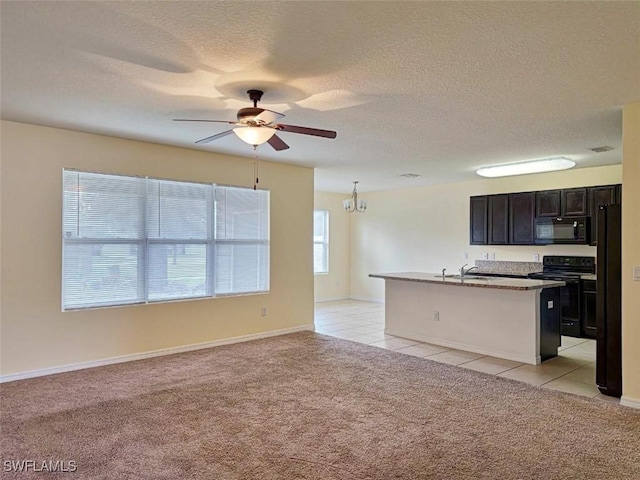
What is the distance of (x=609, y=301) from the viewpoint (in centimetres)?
371

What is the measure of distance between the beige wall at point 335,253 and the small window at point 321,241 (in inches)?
3.8

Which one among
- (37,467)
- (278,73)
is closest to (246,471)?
(37,467)

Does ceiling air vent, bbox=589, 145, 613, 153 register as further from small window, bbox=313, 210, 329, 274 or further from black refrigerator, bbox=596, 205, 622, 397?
small window, bbox=313, 210, 329, 274

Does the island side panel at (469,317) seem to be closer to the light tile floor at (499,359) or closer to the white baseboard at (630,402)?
the light tile floor at (499,359)

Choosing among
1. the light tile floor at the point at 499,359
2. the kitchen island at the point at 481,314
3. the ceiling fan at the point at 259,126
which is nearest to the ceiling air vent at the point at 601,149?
the kitchen island at the point at 481,314

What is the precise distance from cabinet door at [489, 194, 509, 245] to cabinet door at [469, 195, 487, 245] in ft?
0.36

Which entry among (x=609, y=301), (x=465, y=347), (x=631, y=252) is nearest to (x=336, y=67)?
(x=631, y=252)

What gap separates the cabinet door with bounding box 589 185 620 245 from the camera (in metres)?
5.83

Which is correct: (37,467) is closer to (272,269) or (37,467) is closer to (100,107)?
(100,107)

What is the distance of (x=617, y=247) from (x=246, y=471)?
11.1 feet

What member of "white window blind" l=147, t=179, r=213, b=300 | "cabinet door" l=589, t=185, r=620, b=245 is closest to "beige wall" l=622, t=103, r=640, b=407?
"cabinet door" l=589, t=185, r=620, b=245

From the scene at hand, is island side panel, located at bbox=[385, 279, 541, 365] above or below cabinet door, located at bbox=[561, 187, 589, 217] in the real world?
below

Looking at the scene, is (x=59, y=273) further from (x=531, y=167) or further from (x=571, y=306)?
(x=571, y=306)

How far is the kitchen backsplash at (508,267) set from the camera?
6.81 metres
